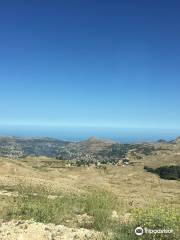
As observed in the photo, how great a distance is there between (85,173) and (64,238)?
51495 mm

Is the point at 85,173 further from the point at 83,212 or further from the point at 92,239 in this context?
the point at 92,239

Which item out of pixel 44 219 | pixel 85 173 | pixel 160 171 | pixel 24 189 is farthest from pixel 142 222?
pixel 160 171

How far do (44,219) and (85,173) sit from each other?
49.4 meters

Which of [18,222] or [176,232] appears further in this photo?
[18,222]

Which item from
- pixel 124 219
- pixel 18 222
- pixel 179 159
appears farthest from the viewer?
pixel 179 159

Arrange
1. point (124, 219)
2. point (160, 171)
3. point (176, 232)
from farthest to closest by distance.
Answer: point (160, 171) → point (124, 219) → point (176, 232)

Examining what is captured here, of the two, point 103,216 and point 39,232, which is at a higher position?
point 103,216

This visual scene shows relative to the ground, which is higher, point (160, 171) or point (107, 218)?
point (107, 218)

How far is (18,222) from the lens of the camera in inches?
655

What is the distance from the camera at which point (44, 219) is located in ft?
56.3

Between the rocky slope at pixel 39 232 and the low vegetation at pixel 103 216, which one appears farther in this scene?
the rocky slope at pixel 39 232

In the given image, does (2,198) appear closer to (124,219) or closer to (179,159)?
(124,219)

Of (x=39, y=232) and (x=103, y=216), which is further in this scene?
(x=103, y=216)

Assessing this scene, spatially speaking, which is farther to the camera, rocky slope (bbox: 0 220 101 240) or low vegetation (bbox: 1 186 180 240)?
rocky slope (bbox: 0 220 101 240)
